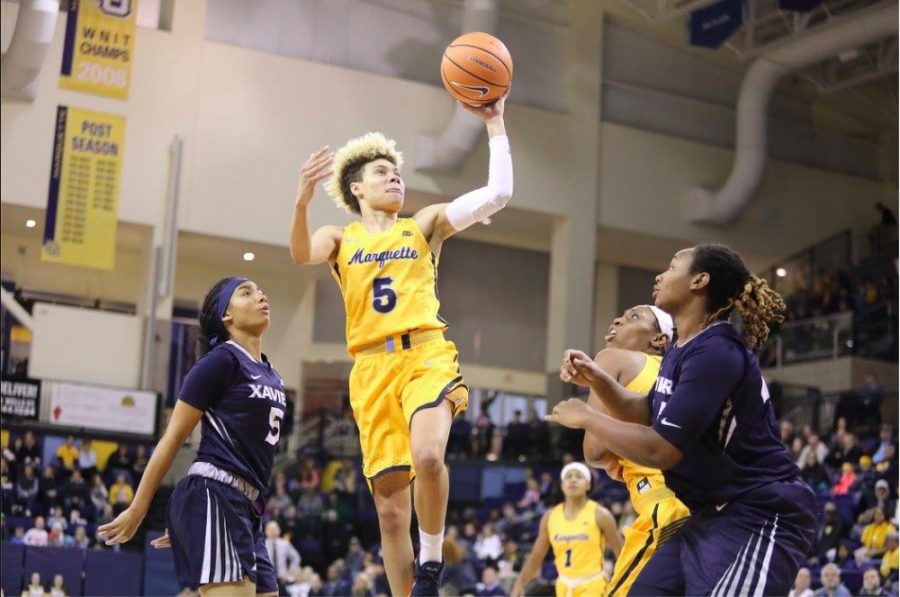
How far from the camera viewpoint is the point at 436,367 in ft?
22.1

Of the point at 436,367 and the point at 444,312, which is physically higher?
the point at 444,312

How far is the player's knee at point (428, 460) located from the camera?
250 inches

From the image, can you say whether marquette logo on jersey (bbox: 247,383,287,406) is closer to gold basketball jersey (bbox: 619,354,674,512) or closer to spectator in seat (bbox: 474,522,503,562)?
gold basketball jersey (bbox: 619,354,674,512)

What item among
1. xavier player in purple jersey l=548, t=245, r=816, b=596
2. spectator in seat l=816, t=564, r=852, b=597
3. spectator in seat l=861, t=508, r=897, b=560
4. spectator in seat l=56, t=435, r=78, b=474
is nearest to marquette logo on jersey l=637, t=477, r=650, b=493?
xavier player in purple jersey l=548, t=245, r=816, b=596

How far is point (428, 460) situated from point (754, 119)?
20637 millimetres

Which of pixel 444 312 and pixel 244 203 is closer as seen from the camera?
pixel 244 203

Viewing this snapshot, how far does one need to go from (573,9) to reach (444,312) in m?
6.73

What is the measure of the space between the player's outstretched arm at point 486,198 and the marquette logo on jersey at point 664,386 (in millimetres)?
2037

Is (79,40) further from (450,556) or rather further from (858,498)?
(858,498)

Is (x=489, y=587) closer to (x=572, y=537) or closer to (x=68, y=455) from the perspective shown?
(x=572, y=537)

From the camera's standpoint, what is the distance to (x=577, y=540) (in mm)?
10797

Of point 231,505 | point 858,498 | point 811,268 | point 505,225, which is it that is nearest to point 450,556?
point 858,498

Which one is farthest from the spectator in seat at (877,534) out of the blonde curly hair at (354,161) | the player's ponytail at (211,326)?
the player's ponytail at (211,326)

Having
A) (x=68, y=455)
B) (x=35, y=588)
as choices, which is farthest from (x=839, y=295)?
(x=35, y=588)
